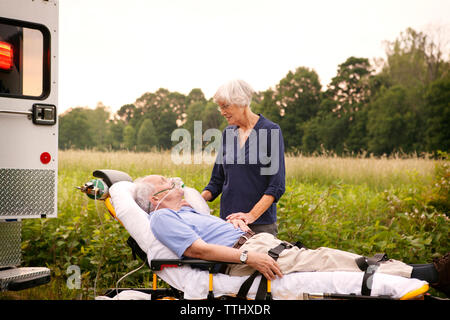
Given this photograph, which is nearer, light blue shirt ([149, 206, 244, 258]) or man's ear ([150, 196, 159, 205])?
light blue shirt ([149, 206, 244, 258])

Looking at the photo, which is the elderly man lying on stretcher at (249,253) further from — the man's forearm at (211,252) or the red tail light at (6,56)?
the red tail light at (6,56)

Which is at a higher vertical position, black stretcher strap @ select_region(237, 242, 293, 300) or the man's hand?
the man's hand

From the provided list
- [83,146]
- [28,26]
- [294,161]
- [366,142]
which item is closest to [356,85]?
[366,142]

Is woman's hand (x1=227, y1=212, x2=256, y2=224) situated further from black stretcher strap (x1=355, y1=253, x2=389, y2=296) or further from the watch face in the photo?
black stretcher strap (x1=355, y1=253, x2=389, y2=296)

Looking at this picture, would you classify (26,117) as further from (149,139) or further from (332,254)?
(149,139)

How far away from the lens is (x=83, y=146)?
992 cm

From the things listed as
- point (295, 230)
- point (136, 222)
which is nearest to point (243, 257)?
point (136, 222)

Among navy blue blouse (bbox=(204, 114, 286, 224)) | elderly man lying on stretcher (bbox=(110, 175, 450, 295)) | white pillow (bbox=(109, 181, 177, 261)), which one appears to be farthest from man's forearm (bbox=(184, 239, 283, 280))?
navy blue blouse (bbox=(204, 114, 286, 224))

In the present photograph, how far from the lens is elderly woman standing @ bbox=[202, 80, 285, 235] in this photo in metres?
3.42

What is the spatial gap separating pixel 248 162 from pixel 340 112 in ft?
45.0

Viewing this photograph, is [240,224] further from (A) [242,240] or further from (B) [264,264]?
(B) [264,264]

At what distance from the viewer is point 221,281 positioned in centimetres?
279

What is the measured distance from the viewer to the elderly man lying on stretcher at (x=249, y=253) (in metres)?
2.65
